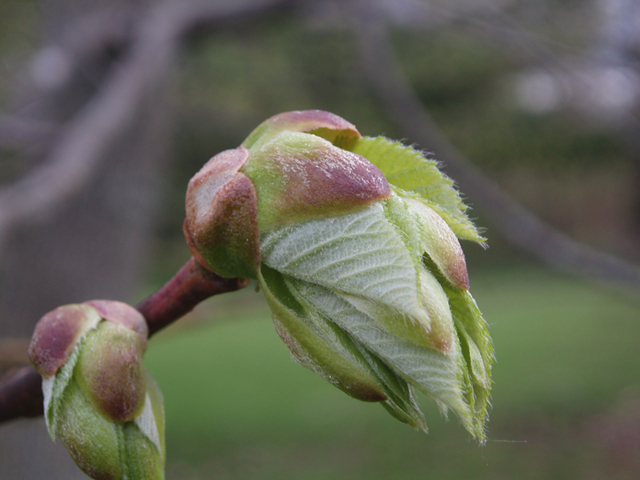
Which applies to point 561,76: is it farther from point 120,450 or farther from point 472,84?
point 472,84

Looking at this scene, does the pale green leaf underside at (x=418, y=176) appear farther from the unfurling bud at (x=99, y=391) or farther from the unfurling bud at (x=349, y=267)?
the unfurling bud at (x=99, y=391)

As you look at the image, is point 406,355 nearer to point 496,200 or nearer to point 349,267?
point 349,267

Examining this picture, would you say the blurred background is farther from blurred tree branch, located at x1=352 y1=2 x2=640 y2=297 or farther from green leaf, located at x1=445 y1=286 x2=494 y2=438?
green leaf, located at x1=445 y1=286 x2=494 y2=438

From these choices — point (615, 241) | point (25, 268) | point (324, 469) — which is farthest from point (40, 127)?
point (615, 241)

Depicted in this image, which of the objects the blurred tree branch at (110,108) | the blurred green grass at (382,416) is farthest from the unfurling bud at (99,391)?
the blurred green grass at (382,416)

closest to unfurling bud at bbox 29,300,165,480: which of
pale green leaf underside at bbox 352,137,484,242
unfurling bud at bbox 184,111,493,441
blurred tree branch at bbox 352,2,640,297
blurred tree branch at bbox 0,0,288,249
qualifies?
unfurling bud at bbox 184,111,493,441
